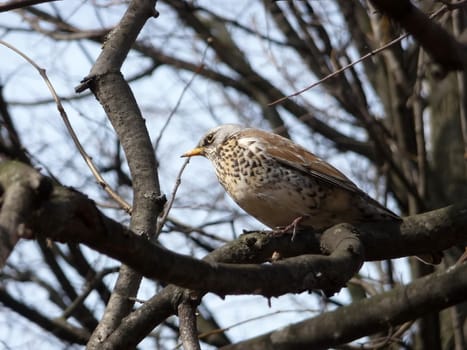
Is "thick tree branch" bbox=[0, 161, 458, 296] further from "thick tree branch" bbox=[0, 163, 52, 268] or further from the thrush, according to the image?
the thrush

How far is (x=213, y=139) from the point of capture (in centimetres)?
598

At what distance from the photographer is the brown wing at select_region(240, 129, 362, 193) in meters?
5.16

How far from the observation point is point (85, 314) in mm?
6387

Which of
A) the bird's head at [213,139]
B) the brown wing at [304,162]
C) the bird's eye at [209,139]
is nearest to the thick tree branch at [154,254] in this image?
the brown wing at [304,162]

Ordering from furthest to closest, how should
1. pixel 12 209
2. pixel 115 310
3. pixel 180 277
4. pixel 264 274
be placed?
pixel 115 310 → pixel 264 274 → pixel 180 277 → pixel 12 209

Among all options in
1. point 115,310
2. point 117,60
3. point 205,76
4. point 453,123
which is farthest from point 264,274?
point 453,123

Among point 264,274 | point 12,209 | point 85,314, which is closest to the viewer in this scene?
point 12,209

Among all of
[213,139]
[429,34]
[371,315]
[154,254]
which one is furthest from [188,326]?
[213,139]

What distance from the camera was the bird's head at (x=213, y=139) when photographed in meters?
5.89

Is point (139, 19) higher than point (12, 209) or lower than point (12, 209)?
higher

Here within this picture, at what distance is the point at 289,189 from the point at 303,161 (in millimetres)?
333

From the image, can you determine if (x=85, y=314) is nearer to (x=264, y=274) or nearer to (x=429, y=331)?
(x=429, y=331)

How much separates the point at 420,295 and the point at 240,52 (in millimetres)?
5842

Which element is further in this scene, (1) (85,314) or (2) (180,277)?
(1) (85,314)
